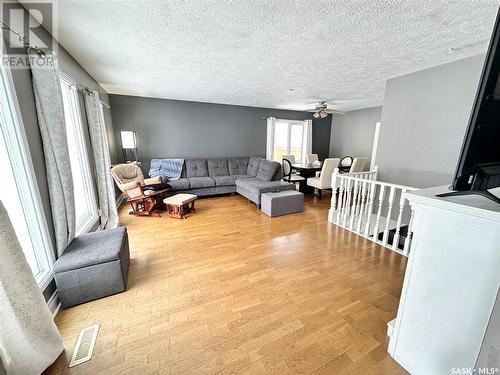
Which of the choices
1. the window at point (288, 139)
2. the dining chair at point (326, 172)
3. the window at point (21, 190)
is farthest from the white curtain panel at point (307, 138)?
the window at point (21, 190)

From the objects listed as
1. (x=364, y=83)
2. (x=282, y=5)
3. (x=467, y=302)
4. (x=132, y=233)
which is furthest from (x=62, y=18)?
(x=364, y=83)

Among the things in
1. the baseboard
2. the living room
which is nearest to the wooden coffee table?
the living room

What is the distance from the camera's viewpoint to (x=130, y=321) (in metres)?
1.50

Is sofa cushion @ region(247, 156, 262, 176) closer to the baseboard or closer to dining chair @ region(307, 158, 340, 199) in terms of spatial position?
dining chair @ region(307, 158, 340, 199)

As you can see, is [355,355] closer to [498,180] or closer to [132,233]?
[498,180]

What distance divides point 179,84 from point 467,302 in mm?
4263

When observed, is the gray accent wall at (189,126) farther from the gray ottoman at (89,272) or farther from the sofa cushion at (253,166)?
the gray ottoman at (89,272)

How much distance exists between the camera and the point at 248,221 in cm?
338

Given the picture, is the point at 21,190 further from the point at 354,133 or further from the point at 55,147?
the point at 354,133

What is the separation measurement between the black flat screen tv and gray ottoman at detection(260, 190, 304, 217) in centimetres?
272

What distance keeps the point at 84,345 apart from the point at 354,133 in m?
7.37

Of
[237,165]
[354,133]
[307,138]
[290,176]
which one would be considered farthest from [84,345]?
[354,133]

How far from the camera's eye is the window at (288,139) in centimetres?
648

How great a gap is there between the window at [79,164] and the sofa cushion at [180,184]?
1517 mm
